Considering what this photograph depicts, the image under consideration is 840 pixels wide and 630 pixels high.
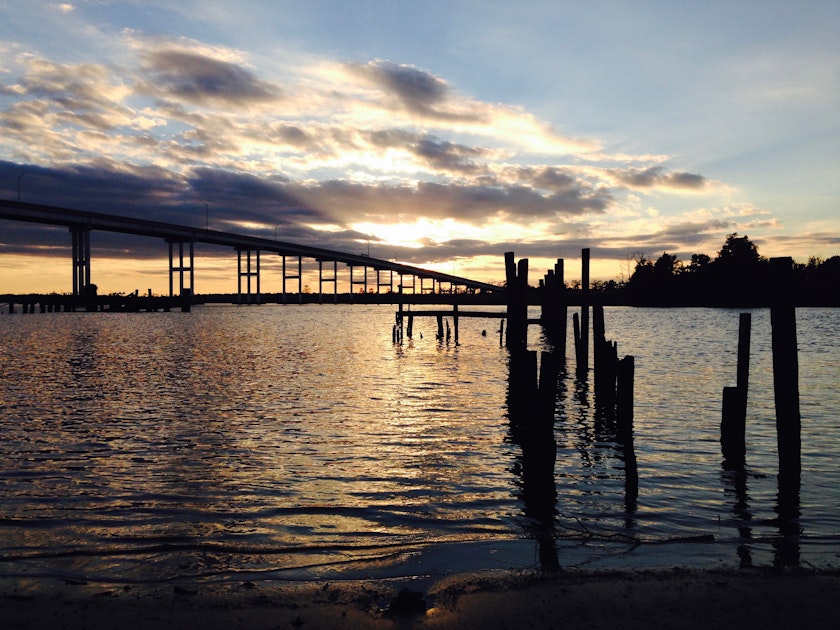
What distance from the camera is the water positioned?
258 inches

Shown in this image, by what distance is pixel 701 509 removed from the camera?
827cm

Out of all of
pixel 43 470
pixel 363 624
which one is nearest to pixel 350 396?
pixel 43 470

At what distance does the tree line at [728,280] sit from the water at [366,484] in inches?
4362

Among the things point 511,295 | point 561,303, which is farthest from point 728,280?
point 511,295

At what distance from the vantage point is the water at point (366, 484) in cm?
655

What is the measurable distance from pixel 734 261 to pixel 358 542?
130 metres

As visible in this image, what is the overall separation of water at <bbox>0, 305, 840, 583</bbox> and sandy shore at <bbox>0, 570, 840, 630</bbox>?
19.9 inches

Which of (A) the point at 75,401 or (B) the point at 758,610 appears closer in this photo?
(B) the point at 758,610

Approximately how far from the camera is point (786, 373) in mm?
9375

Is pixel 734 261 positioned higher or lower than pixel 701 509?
higher

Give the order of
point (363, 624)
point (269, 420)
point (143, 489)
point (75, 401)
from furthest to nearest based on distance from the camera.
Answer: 1. point (75, 401)
2. point (269, 420)
3. point (143, 489)
4. point (363, 624)

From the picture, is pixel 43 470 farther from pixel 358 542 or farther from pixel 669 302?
pixel 669 302

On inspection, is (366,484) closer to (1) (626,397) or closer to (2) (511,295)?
(1) (626,397)

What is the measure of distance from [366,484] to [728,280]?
128 metres
